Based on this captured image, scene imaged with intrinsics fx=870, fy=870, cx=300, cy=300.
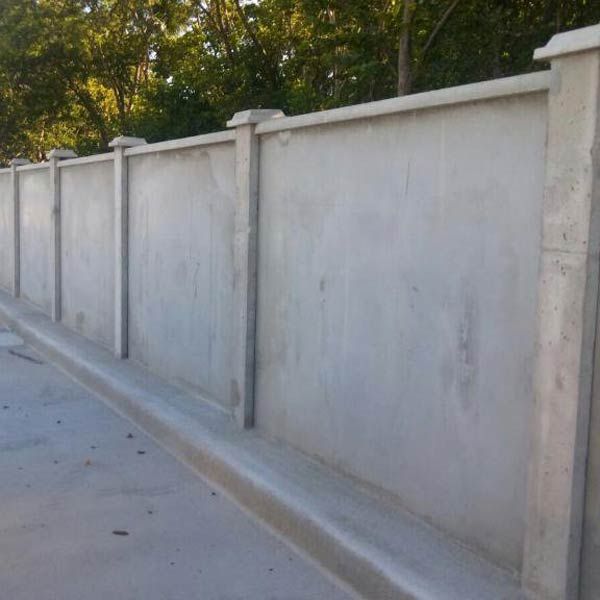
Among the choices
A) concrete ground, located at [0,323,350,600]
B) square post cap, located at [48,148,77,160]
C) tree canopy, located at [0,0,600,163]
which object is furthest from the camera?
tree canopy, located at [0,0,600,163]

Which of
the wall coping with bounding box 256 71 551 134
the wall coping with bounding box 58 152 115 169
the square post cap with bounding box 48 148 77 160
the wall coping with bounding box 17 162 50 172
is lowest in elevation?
the wall coping with bounding box 256 71 551 134

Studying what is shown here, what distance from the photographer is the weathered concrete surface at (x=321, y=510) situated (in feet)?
11.0

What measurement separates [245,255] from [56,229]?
213 inches

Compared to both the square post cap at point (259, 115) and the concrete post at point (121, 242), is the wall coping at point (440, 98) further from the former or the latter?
the concrete post at point (121, 242)

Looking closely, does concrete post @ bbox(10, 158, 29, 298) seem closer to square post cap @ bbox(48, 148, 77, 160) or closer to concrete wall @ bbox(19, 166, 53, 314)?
concrete wall @ bbox(19, 166, 53, 314)

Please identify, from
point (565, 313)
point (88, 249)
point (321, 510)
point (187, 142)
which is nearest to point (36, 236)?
point (88, 249)

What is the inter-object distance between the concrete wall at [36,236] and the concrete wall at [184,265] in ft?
11.0

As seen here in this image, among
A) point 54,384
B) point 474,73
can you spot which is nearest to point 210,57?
point 474,73

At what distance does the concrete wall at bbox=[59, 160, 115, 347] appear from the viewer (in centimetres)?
833

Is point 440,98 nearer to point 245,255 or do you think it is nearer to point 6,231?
point 245,255

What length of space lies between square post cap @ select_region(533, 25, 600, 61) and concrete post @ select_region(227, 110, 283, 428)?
2412 millimetres

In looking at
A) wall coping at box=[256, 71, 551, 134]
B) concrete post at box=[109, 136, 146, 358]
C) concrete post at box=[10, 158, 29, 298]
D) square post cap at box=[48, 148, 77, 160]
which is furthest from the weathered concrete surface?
concrete post at box=[10, 158, 29, 298]

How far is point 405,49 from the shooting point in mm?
9719

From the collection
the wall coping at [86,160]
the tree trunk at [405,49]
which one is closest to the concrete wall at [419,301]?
the wall coping at [86,160]
